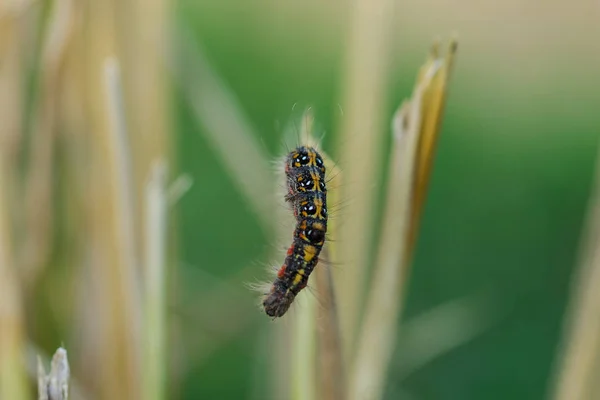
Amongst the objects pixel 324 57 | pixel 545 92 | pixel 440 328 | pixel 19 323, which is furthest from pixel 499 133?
pixel 19 323

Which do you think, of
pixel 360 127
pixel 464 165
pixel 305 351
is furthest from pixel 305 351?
pixel 464 165

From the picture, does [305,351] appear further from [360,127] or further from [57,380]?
[360,127]

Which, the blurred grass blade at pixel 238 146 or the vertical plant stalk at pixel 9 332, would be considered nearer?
the vertical plant stalk at pixel 9 332

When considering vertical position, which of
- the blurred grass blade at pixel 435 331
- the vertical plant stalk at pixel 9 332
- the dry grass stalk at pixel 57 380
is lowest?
the blurred grass blade at pixel 435 331

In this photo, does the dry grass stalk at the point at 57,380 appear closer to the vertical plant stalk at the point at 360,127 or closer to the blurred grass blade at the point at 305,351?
the blurred grass blade at the point at 305,351

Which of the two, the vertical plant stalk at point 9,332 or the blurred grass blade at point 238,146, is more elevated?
the blurred grass blade at point 238,146

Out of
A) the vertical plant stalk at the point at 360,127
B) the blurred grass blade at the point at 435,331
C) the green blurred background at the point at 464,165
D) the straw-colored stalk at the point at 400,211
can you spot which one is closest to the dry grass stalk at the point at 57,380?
the straw-colored stalk at the point at 400,211

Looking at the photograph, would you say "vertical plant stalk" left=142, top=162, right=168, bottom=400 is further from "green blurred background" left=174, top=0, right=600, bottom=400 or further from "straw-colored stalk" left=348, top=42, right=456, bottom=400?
"green blurred background" left=174, top=0, right=600, bottom=400
